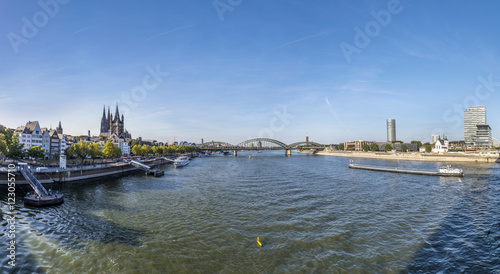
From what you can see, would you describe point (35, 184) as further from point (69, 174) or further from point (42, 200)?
point (69, 174)

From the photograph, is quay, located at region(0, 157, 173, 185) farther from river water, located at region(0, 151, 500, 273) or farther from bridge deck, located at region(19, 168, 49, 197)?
river water, located at region(0, 151, 500, 273)

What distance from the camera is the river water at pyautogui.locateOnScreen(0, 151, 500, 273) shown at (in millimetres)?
12711

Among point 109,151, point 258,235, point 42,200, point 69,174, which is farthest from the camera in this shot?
point 109,151

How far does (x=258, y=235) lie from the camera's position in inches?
651

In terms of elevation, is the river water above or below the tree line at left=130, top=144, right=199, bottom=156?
below

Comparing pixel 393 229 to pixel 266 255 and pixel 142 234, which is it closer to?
pixel 266 255

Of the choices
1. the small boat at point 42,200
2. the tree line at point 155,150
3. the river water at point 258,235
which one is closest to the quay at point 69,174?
the river water at point 258,235

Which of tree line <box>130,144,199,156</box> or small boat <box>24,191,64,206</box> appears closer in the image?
small boat <box>24,191,64,206</box>

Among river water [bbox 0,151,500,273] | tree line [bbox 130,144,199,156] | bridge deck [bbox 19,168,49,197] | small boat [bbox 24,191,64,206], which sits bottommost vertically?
river water [bbox 0,151,500,273]

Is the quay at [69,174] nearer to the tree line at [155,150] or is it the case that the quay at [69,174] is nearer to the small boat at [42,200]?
the small boat at [42,200]

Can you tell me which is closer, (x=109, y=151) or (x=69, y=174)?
(x=69, y=174)

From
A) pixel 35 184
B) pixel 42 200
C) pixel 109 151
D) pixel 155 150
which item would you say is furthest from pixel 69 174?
pixel 155 150

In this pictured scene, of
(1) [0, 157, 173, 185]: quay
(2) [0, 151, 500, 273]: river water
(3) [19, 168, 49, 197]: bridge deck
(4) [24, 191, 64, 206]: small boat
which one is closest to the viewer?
(2) [0, 151, 500, 273]: river water

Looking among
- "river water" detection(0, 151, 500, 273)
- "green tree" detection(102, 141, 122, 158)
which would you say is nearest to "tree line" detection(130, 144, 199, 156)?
"green tree" detection(102, 141, 122, 158)
